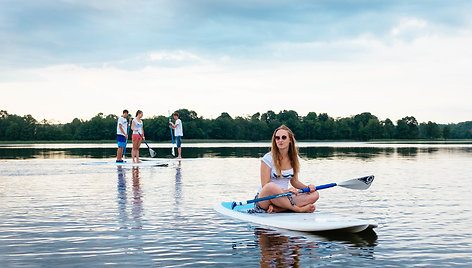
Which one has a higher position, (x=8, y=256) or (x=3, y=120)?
(x=3, y=120)

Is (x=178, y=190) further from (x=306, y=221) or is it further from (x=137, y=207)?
(x=306, y=221)

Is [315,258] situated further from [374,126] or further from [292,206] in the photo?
[374,126]

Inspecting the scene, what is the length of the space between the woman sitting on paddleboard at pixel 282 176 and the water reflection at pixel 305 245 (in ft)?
2.84

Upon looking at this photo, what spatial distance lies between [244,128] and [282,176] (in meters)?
141

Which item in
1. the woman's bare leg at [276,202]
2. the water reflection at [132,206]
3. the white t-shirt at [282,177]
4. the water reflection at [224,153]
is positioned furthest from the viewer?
the water reflection at [224,153]

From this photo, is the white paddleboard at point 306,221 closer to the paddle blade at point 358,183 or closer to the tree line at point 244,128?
the paddle blade at point 358,183

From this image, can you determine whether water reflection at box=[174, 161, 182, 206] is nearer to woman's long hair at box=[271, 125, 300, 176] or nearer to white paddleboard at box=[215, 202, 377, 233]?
white paddleboard at box=[215, 202, 377, 233]

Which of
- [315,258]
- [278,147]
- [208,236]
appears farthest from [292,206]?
[315,258]

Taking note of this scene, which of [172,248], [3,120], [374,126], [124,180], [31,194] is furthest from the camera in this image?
[374,126]

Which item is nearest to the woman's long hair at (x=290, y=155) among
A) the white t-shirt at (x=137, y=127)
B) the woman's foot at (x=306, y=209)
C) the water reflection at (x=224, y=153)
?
the woman's foot at (x=306, y=209)

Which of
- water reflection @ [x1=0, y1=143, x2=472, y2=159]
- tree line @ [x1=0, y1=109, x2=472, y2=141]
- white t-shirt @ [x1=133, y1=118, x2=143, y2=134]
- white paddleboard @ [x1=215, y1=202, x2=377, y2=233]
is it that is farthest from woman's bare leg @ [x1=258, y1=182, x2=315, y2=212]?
tree line @ [x1=0, y1=109, x2=472, y2=141]

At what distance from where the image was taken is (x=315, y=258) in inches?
236

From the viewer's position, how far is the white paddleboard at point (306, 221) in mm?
7211

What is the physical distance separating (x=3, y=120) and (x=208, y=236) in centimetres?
14425
